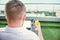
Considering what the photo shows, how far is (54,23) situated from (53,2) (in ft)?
1.45

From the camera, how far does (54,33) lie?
320 cm

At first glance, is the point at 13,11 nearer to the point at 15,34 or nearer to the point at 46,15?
the point at 15,34

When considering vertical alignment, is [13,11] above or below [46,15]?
above

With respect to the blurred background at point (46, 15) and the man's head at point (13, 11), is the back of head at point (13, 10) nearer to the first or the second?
the man's head at point (13, 11)

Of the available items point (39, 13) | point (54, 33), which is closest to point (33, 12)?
point (39, 13)

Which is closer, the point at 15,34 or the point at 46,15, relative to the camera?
the point at 15,34

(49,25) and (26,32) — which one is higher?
(26,32)

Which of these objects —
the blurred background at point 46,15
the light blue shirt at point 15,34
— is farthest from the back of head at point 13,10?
the blurred background at point 46,15

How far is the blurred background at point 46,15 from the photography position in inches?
124

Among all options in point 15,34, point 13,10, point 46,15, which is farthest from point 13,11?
point 46,15

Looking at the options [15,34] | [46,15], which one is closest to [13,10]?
[15,34]

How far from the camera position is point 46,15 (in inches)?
126

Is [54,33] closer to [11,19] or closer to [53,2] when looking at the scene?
[53,2]

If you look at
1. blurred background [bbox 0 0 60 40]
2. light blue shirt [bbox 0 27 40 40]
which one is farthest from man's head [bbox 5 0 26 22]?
blurred background [bbox 0 0 60 40]
